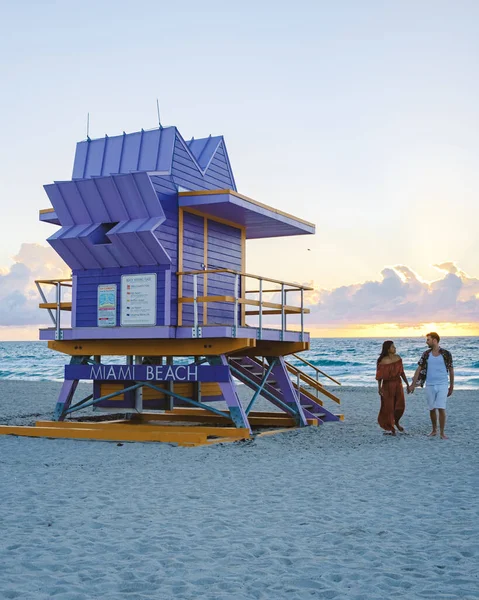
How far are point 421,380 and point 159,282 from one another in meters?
5.11

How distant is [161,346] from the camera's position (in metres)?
15.1

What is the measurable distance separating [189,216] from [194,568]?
32.0 ft

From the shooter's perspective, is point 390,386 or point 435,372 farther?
point 390,386

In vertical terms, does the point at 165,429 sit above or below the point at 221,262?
below

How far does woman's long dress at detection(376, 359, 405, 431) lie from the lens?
577 inches

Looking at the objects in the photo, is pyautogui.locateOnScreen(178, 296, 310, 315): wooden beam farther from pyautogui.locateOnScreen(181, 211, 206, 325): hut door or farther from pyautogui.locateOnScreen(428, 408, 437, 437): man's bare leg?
pyautogui.locateOnScreen(428, 408, 437, 437): man's bare leg

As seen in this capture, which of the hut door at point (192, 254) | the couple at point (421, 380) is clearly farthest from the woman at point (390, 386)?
the hut door at point (192, 254)

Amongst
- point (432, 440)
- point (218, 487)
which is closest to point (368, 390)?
point (432, 440)

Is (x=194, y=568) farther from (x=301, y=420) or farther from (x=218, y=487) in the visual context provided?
(x=301, y=420)

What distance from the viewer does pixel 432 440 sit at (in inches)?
556

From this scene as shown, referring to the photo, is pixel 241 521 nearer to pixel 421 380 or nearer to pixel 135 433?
pixel 135 433

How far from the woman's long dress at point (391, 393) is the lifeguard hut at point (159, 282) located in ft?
7.90

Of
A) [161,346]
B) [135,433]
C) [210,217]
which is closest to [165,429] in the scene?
[135,433]

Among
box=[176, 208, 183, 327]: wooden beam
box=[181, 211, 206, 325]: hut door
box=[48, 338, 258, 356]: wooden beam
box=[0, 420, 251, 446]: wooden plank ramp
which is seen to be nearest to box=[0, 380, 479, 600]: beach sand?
box=[0, 420, 251, 446]: wooden plank ramp
